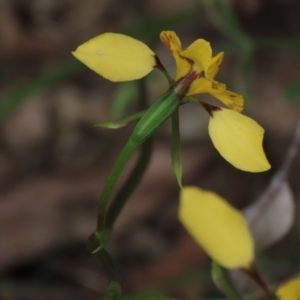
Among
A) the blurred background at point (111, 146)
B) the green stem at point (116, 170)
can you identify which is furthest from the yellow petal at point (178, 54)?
the blurred background at point (111, 146)

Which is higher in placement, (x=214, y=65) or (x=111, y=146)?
(x=214, y=65)

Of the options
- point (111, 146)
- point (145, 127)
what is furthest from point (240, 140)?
point (111, 146)

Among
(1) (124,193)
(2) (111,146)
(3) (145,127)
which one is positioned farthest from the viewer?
(2) (111,146)

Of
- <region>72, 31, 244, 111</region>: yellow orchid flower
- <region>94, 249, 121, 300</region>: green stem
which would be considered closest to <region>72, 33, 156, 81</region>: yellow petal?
<region>72, 31, 244, 111</region>: yellow orchid flower

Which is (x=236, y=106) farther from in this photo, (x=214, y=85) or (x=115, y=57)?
(x=115, y=57)

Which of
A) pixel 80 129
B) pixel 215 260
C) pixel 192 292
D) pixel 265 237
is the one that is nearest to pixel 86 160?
pixel 80 129

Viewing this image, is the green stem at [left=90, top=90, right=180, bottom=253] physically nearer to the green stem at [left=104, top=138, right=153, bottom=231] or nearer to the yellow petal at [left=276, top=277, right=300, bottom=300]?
the green stem at [left=104, top=138, right=153, bottom=231]

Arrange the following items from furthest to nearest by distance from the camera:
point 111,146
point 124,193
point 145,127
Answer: point 111,146
point 124,193
point 145,127
